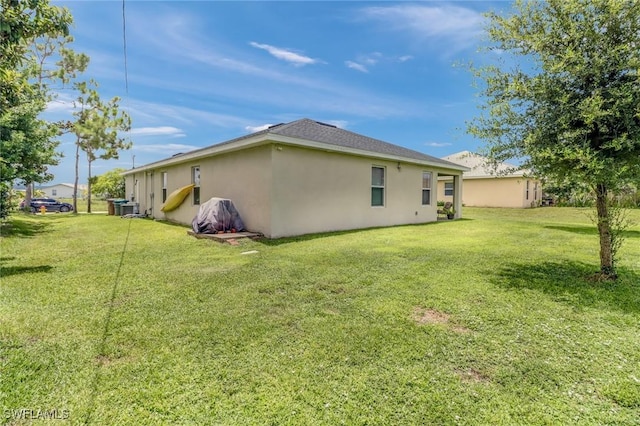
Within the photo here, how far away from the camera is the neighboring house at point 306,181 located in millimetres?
8773

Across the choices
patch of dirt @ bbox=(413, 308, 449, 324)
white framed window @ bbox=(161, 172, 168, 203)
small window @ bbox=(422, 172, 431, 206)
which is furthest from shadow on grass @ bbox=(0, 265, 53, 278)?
small window @ bbox=(422, 172, 431, 206)

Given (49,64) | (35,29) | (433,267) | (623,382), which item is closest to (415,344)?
(623,382)

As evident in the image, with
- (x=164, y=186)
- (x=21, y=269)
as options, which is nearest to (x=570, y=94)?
(x=21, y=269)

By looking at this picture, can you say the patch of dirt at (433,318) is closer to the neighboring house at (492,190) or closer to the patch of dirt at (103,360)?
the patch of dirt at (103,360)

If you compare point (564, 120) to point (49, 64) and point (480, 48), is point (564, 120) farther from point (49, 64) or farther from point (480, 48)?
point (49, 64)

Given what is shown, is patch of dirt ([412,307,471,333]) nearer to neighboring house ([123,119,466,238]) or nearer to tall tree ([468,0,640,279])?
tall tree ([468,0,640,279])

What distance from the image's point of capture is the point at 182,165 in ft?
44.3

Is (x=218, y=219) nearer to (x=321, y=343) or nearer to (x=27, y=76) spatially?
(x=27, y=76)

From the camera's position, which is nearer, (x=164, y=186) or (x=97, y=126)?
(x=164, y=186)

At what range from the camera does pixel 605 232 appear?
4859mm

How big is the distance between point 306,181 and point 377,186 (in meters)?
3.36

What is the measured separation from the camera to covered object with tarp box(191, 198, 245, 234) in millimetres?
9070

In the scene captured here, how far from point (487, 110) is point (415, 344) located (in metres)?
3.89

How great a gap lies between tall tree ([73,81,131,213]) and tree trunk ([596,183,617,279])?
26.9 metres
